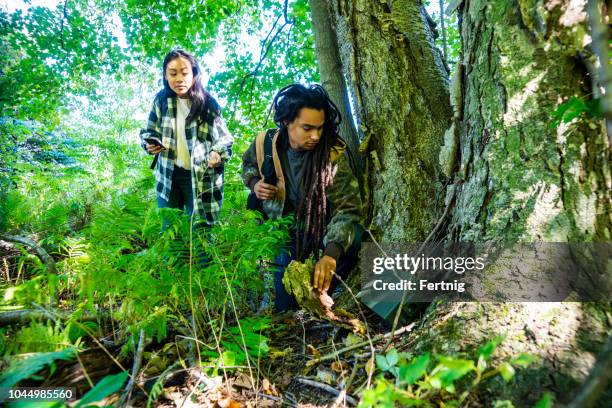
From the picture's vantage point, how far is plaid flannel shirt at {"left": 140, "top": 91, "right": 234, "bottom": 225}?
3092 mm

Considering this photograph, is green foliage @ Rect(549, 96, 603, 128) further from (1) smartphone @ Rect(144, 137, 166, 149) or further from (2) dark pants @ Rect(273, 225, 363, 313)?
(1) smartphone @ Rect(144, 137, 166, 149)

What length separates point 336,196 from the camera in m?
2.56

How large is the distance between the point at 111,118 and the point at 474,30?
21.9 metres

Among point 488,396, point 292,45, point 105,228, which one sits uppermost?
point 292,45

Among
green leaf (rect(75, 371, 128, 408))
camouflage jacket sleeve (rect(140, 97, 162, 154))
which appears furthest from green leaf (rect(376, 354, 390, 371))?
camouflage jacket sleeve (rect(140, 97, 162, 154))

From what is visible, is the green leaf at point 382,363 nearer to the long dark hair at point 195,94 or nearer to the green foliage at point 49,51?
the long dark hair at point 195,94

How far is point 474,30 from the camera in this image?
173cm

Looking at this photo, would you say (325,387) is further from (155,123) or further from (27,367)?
(155,123)

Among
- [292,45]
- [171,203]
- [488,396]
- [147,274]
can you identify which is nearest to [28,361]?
[147,274]

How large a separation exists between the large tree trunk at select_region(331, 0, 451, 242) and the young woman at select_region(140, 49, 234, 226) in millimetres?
1328

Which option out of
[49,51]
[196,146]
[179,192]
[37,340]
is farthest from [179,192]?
[49,51]

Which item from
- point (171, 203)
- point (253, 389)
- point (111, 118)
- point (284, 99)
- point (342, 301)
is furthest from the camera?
point (111, 118)

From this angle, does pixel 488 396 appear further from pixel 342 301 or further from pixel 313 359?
pixel 342 301

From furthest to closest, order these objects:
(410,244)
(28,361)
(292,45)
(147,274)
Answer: (292,45) < (410,244) < (147,274) < (28,361)
